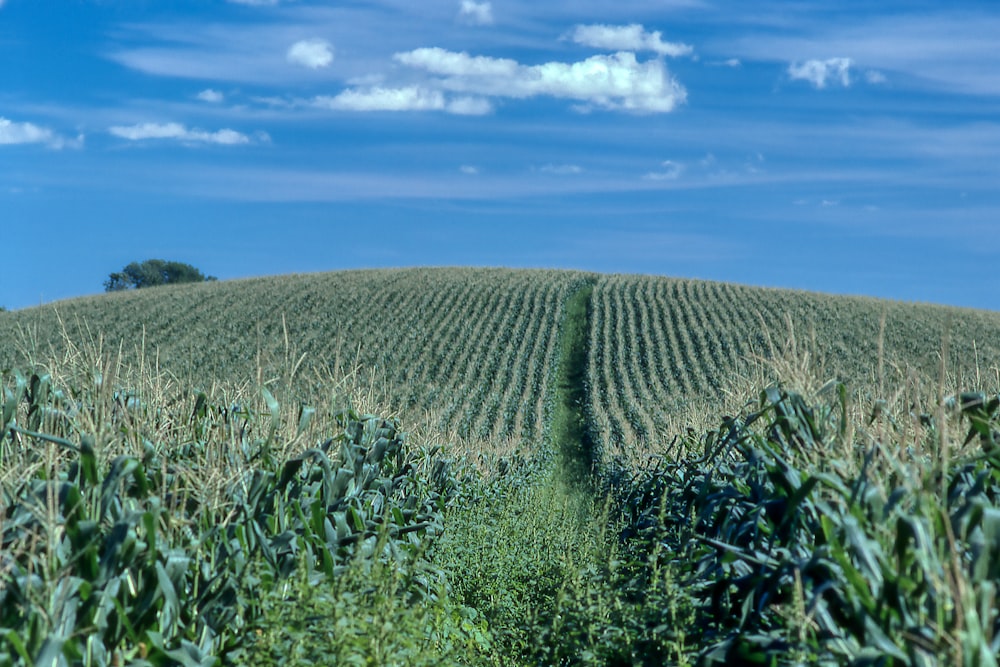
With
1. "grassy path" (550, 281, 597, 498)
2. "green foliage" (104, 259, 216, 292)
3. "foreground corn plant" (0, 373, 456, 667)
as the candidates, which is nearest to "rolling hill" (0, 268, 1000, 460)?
"grassy path" (550, 281, 597, 498)

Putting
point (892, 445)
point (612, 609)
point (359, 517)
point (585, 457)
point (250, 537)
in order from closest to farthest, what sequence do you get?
point (892, 445) → point (612, 609) → point (250, 537) → point (359, 517) → point (585, 457)

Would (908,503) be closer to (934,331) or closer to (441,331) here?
(441,331)

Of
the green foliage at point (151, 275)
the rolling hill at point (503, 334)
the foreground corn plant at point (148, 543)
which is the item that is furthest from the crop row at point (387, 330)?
the green foliage at point (151, 275)

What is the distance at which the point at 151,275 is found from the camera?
4050 inches

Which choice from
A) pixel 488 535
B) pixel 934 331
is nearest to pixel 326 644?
pixel 488 535

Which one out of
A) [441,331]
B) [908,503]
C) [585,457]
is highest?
[441,331]

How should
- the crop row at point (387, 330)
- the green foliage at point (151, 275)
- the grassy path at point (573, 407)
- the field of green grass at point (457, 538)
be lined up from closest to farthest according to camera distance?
1. the field of green grass at point (457, 538)
2. the grassy path at point (573, 407)
3. the crop row at point (387, 330)
4. the green foliage at point (151, 275)

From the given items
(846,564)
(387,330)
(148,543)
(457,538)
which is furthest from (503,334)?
(846,564)

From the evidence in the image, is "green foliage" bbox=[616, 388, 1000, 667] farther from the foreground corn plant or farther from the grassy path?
the grassy path

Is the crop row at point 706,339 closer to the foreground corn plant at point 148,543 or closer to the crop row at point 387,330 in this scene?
the crop row at point 387,330

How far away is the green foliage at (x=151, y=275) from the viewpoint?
331 feet

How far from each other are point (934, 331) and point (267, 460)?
5045cm

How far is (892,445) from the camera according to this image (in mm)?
5043

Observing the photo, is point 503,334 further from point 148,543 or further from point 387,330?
point 148,543
